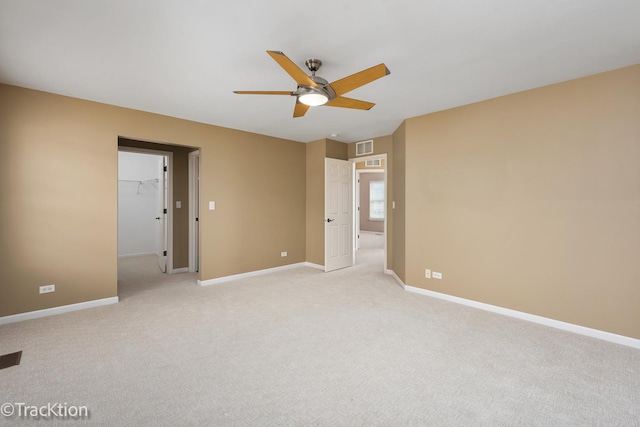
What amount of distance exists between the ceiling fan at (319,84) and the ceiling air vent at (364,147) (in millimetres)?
3075

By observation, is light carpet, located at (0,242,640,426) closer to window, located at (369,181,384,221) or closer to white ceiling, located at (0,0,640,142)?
white ceiling, located at (0,0,640,142)

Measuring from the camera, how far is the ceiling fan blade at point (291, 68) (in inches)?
71.6

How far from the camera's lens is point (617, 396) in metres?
1.98

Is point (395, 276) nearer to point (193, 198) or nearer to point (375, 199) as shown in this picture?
point (193, 198)

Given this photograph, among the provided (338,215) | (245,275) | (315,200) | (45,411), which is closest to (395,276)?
(338,215)

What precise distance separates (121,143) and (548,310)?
6378 mm

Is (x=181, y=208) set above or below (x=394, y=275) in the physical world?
above

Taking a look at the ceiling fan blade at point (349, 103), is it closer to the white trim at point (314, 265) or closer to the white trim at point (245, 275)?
the white trim at point (245, 275)

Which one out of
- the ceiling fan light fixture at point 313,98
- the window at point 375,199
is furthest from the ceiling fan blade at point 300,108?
the window at point 375,199

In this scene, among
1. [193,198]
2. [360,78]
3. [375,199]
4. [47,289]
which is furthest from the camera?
[375,199]

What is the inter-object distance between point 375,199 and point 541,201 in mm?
8875

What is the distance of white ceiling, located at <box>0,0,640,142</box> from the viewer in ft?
6.23

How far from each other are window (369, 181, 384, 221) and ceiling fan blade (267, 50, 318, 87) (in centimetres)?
1001

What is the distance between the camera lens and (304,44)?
Result: 2297 millimetres
